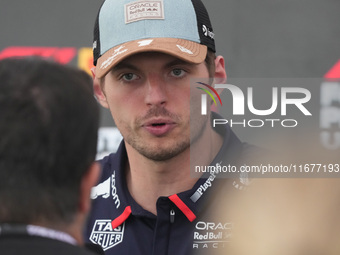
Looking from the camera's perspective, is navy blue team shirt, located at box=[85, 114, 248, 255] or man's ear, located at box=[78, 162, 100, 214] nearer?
man's ear, located at box=[78, 162, 100, 214]

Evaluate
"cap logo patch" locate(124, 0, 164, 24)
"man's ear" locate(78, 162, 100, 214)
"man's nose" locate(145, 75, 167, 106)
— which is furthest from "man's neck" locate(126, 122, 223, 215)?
"man's ear" locate(78, 162, 100, 214)

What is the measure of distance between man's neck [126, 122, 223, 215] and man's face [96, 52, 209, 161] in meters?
0.08

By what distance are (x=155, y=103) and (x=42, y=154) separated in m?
0.95

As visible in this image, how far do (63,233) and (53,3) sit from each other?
3.49 m

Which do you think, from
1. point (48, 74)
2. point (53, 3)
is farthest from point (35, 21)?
point (48, 74)

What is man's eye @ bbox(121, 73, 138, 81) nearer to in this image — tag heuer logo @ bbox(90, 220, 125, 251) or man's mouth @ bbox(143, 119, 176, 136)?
man's mouth @ bbox(143, 119, 176, 136)

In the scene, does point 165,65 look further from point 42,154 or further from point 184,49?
point 42,154

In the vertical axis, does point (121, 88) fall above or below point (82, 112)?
above

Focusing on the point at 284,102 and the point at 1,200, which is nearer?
the point at 1,200

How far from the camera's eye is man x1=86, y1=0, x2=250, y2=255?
74.4 inches

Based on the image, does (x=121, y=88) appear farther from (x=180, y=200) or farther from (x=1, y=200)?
(x=1, y=200)

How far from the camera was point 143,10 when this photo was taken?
1966mm

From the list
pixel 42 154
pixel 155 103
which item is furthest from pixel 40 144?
pixel 155 103

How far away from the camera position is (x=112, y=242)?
1.94m
